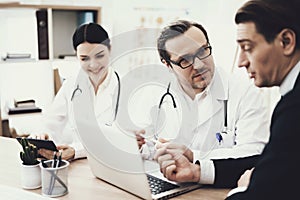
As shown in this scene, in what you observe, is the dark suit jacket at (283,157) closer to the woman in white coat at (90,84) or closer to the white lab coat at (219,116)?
the white lab coat at (219,116)

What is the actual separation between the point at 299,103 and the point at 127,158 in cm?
58

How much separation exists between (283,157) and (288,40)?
28cm

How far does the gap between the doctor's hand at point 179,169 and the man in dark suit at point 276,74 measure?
1.00 ft

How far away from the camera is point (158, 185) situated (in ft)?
4.24

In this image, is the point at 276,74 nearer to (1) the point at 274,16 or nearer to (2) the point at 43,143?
(1) the point at 274,16

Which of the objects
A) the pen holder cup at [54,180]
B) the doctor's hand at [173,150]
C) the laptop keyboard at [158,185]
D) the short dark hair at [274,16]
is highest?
the short dark hair at [274,16]

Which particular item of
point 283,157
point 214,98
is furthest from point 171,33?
point 283,157

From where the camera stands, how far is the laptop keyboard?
4.13 ft

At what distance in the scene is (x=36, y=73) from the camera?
3.63m

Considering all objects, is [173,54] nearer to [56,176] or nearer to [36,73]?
[56,176]

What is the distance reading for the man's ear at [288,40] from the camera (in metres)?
0.88

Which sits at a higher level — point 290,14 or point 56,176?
point 290,14

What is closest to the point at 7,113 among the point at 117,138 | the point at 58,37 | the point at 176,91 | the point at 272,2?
the point at 58,37

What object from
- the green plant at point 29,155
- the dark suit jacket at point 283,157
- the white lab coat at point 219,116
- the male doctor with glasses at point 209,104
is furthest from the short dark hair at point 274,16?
the green plant at point 29,155
